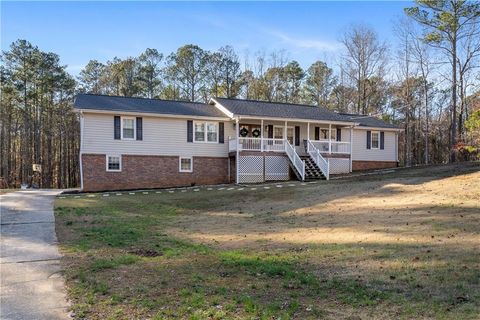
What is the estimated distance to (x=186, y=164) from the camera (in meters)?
22.9

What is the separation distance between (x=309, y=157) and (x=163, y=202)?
11.2m

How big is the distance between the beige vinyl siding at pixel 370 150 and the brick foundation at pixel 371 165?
0.70 feet

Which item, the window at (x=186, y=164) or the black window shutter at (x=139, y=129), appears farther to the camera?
the window at (x=186, y=164)

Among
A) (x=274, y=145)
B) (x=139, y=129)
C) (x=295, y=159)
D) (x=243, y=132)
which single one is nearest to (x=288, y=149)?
(x=274, y=145)

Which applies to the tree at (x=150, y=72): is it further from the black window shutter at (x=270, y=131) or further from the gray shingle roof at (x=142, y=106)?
the black window shutter at (x=270, y=131)

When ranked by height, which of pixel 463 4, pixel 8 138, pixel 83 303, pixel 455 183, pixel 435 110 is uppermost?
pixel 463 4

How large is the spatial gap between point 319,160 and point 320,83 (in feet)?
73.5

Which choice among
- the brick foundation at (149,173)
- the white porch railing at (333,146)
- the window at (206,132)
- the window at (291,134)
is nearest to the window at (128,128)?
the brick foundation at (149,173)

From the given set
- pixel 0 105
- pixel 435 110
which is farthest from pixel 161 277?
pixel 435 110

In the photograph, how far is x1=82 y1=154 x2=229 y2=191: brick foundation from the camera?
2077cm

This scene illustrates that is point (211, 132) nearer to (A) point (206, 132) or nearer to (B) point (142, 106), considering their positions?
(A) point (206, 132)

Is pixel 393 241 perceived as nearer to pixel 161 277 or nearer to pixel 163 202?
pixel 161 277

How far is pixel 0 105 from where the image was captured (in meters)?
37.7

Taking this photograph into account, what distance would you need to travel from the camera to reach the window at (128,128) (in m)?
21.5
